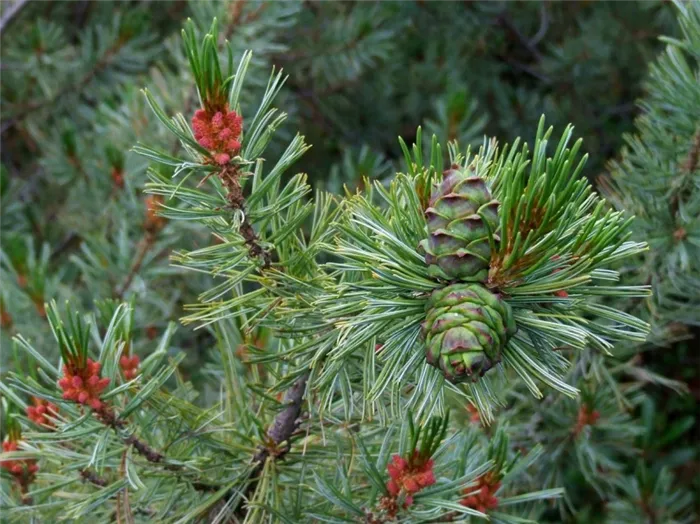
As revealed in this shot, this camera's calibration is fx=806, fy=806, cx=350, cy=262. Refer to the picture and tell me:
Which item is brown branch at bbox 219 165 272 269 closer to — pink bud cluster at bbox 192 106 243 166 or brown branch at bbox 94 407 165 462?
pink bud cluster at bbox 192 106 243 166

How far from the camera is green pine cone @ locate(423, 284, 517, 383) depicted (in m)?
0.41

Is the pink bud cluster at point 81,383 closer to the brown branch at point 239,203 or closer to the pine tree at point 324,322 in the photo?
the pine tree at point 324,322

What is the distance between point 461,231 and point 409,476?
214 millimetres

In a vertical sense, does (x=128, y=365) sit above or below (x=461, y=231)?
below

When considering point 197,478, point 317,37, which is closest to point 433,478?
point 197,478

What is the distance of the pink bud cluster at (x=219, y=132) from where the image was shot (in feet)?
1.61

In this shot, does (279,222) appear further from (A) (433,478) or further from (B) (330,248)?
(A) (433,478)

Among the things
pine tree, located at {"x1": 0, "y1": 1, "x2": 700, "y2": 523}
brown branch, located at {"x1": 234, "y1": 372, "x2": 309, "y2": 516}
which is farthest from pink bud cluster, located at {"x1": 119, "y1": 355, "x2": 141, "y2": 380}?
brown branch, located at {"x1": 234, "y1": 372, "x2": 309, "y2": 516}

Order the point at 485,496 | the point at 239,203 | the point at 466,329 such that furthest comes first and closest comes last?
1. the point at 485,496
2. the point at 239,203
3. the point at 466,329

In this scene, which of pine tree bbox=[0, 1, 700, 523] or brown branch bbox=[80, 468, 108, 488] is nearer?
pine tree bbox=[0, 1, 700, 523]

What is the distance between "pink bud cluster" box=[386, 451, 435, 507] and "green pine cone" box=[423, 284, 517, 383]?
15 centimetres

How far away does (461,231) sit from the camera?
0.44 m

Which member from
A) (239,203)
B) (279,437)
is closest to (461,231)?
(239,203)

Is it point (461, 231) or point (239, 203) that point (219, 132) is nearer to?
point (239, 203)
